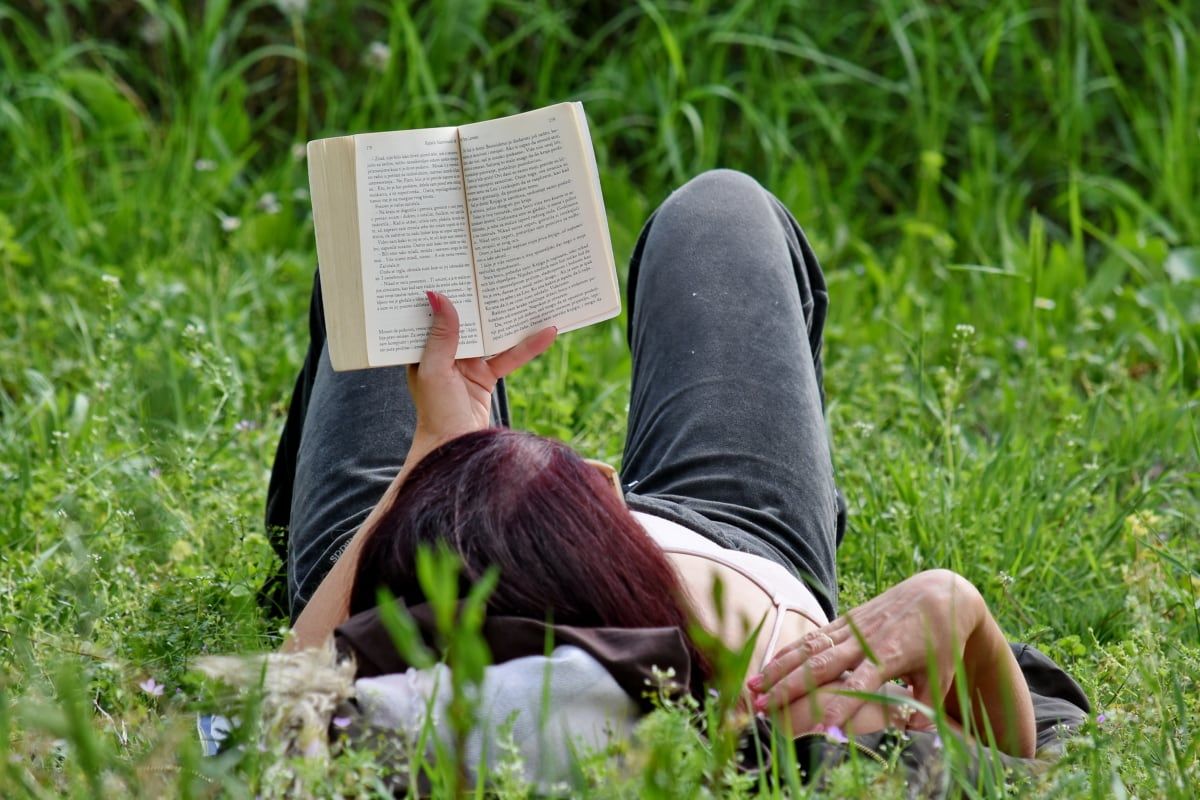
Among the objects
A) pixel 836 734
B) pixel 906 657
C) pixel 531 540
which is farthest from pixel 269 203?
pixel 836 734

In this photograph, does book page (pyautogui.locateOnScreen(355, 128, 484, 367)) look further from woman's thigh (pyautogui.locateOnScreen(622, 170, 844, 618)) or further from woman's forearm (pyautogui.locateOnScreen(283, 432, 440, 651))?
woman's thigh (pyautogui.locateOnScreen(622, 170, 844, 618))

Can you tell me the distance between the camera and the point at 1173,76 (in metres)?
4.45

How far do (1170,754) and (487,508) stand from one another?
35.5 inches

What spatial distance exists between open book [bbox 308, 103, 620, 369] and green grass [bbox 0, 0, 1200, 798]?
454 mm

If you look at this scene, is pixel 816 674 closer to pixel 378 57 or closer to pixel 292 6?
pixel 378 57

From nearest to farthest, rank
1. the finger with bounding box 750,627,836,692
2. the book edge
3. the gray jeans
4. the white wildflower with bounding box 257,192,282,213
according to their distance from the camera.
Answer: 1. the finger with bounding box 750,627,836,692
2. the book edge
3. the gray jeans
4. the white wildflower with bounding box 257,192,282,213

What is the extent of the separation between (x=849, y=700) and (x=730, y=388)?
647 mm

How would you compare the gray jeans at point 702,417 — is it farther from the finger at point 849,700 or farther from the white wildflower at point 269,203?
the white wildflower at point 269,203

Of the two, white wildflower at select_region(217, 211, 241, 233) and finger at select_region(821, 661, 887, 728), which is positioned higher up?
white wildflower at select_region(217, 211, 241, 233)

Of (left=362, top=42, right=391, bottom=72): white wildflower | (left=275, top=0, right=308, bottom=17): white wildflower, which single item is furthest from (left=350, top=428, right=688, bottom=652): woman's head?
(left=275, top=0, right=308, bottom=17): white wildflower

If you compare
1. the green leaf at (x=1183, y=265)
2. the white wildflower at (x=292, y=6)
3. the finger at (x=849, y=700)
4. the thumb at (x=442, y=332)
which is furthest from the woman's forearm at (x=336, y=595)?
the white wildflower at (x=292, y=6)

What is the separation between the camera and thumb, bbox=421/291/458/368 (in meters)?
1.87

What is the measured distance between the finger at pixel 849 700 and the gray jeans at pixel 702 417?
36 cm

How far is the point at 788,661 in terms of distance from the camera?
66.8 inches
